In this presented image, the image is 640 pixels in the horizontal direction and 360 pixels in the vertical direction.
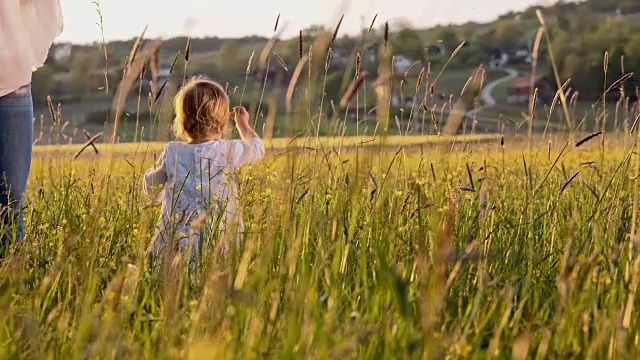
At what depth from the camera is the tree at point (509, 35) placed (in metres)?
86.9

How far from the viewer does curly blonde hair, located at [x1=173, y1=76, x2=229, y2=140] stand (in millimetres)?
4539

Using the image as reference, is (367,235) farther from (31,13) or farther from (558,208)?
(31,13)

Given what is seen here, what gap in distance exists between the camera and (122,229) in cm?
368

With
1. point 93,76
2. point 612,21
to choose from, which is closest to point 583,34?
point 612,21

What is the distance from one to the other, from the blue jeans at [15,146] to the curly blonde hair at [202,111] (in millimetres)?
927

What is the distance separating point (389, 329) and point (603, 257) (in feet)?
3.98

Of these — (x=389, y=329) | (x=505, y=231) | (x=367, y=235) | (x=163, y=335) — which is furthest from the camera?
(x=505, y=231)

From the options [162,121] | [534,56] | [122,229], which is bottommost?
[122,229]

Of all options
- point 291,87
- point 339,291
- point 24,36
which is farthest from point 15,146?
point 339,291

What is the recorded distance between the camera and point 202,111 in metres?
4.55

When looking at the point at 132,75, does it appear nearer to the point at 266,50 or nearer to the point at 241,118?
the point at 266,50

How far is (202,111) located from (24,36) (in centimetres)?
103

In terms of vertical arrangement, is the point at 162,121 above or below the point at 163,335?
above

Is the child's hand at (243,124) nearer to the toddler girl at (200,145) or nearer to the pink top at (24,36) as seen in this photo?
the toddler girl at (200,145)
